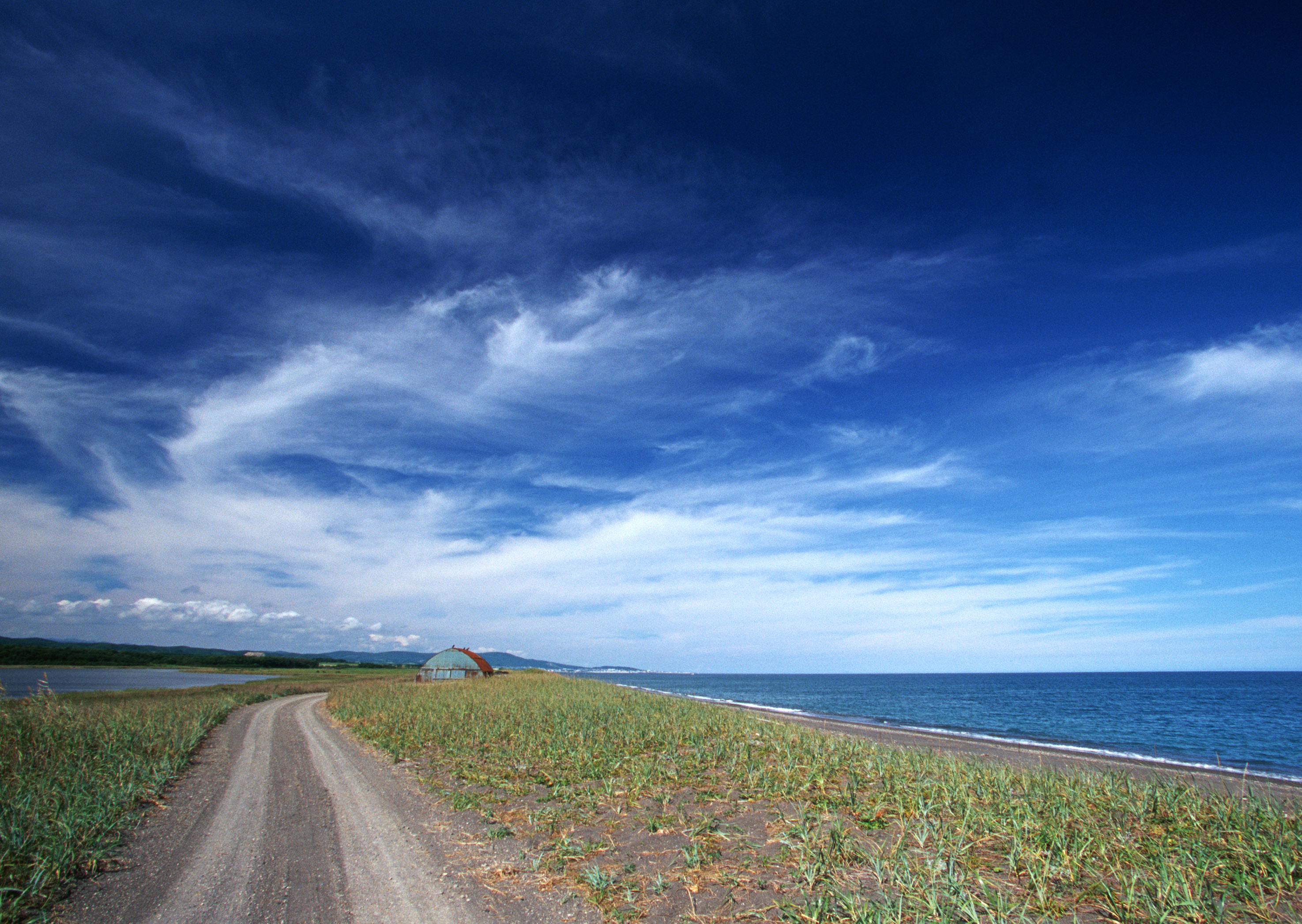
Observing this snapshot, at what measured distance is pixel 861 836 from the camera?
9539mm

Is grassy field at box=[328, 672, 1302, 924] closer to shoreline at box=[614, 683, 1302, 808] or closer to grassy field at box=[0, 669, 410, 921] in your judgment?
shoreline at box=[614, 683, 1302, 808]

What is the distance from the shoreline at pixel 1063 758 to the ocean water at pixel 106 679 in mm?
58094

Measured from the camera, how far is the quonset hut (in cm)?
7744

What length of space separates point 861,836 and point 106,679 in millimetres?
113795

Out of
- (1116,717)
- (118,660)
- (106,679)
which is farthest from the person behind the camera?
(118,660)

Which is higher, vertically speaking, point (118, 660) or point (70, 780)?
point (70, 780)

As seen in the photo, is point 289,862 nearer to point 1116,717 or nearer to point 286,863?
point 286,863

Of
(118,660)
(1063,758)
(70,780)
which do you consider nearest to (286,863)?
(70,780)

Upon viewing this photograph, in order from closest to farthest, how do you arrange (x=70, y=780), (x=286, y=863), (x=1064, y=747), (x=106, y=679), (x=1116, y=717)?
(x=286, y=863)
(x=70, y=780)
(x=1064, y=747)
(x=1116, y=717)
(x=106, y=679)

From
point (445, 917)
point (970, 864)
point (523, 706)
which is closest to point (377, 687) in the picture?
point (523, 706)

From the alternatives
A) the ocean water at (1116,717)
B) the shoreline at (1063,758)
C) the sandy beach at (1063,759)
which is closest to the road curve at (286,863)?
the shoreline at (1063,758)

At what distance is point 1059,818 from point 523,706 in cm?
2330

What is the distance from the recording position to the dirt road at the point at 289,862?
7582 mm

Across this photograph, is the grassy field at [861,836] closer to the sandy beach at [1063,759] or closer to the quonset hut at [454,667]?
the sandy beach at [1063,759]
